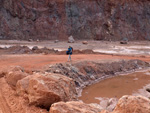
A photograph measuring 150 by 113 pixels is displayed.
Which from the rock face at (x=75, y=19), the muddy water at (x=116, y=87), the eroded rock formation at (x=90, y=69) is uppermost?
the rock face at (x=75, y=19)

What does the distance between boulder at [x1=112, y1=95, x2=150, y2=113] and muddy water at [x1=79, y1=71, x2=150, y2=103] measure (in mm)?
5331

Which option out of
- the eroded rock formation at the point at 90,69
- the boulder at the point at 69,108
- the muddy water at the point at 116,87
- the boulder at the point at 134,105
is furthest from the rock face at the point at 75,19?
the boulder at the point at 134,105

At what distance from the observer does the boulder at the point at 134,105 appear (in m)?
3.38

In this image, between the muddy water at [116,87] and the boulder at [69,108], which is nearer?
the boulder at [69,108]

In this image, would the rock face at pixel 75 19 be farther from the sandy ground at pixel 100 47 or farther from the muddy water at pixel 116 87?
the muddy water at pixel 116 87

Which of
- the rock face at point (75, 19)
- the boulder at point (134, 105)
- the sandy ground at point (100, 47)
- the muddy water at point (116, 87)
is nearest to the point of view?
the boulder at point (134, 105)

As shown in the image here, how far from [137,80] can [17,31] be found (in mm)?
29653

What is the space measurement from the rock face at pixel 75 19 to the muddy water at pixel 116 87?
2765 cm

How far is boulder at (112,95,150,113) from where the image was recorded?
338 cm

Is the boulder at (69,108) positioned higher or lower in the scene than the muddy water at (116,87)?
higher

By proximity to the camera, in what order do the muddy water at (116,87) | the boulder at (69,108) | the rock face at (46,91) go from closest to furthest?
the boulder at (69,108) < the rock face at (46,91) < the muddy water at (116,87)

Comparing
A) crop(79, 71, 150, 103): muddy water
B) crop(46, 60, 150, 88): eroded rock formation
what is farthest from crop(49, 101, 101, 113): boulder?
crop(46, 60, 150, 88): eroded rock formation

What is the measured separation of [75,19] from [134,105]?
39873 millimetres

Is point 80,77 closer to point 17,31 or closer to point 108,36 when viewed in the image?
point 17,31
